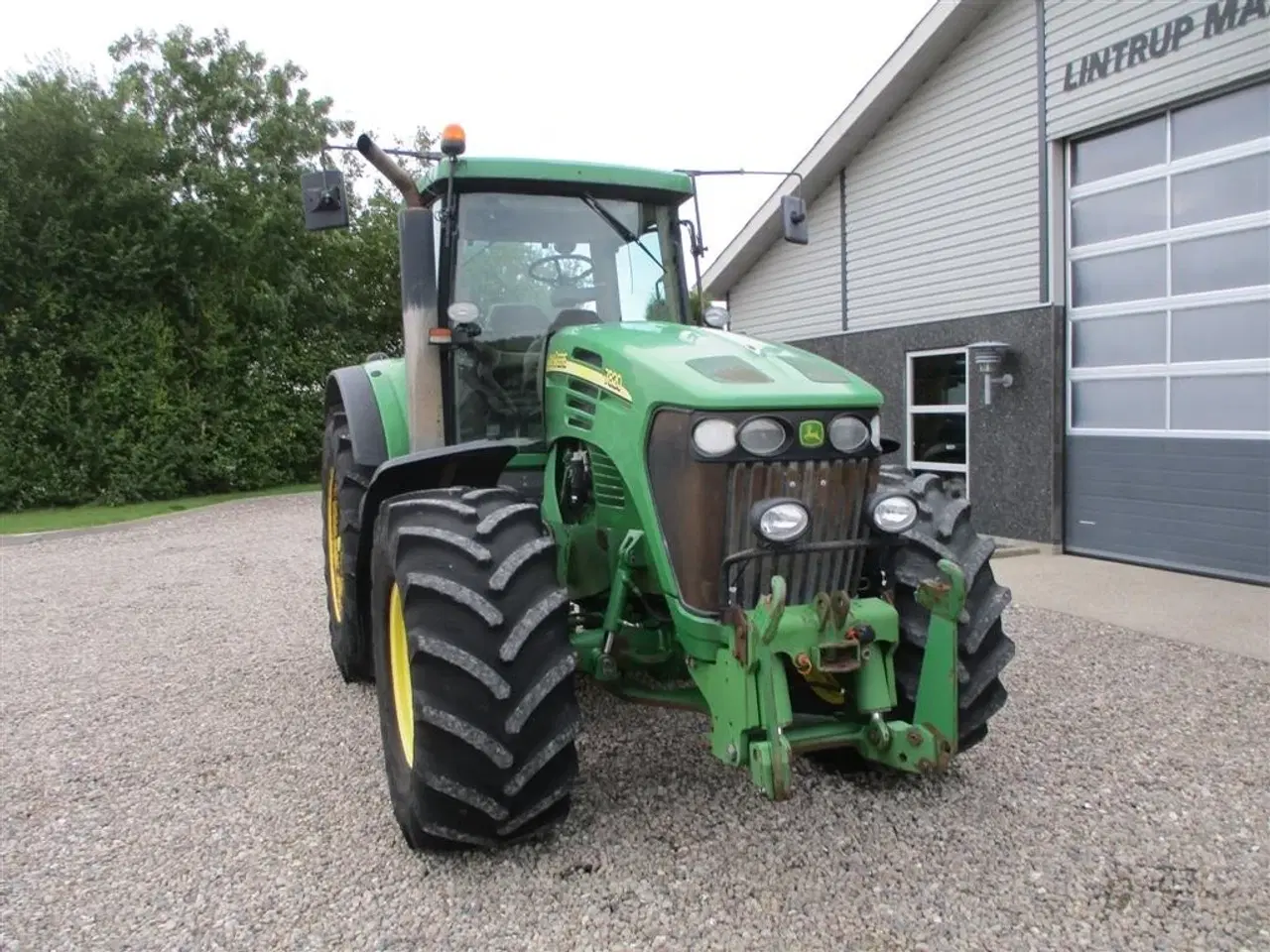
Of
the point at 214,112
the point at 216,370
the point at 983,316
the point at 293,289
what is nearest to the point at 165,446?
the point at 216,370

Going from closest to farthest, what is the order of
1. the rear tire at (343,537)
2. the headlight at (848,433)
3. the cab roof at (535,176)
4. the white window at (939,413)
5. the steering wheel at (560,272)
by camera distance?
the headlight at (848,433), the cab roof at (535,176), the steering wheel at (560,272), the rear tire at (343,537), the white window at (939,413)

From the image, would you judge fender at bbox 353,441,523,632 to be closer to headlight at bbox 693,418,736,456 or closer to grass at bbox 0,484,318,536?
headlight at bbox 693,418,736,456

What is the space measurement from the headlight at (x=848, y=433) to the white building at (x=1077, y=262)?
531 cm

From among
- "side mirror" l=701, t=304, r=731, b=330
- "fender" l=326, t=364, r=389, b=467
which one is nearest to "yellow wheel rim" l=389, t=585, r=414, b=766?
"fender" l=326, t=364, r=389, b=467

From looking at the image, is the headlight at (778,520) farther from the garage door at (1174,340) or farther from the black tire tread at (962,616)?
the garage door at (1174,340)

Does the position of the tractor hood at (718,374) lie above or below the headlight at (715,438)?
above

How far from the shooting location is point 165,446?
15156mm

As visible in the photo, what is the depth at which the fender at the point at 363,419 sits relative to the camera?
4.54 metres

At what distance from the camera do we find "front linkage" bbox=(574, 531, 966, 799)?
2.85m

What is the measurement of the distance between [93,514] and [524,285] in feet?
38.5

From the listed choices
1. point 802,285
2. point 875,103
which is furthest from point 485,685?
point 802,285

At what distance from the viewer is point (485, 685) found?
292 centimetres

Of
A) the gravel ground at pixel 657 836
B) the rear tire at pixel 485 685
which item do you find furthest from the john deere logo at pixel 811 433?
the gravel ground at pixel 657 836

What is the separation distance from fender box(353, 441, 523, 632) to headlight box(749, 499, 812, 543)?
1.15 m
